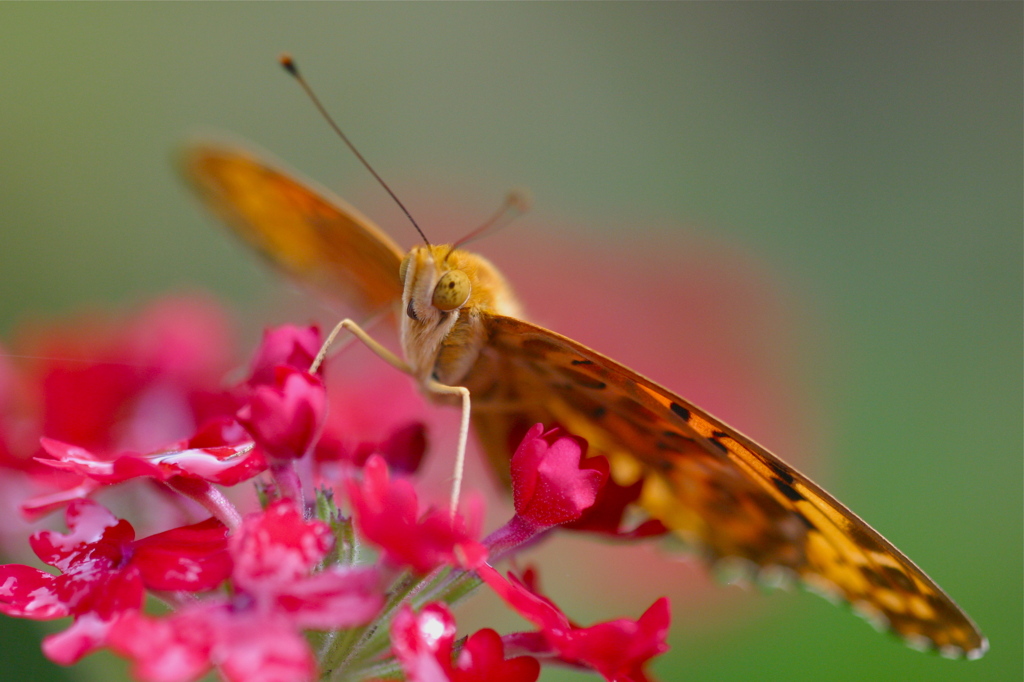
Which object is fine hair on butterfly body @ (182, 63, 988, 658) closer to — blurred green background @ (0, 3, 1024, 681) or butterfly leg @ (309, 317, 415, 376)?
butterfly leg @ (309, 317, 415, 376)

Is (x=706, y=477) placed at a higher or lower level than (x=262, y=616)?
higher

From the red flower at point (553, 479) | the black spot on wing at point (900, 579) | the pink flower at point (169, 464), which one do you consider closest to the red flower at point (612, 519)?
the red flower at point (553, 479)

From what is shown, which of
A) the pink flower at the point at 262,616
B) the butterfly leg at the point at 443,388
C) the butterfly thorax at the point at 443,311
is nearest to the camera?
the pink flower at the point at 262,616

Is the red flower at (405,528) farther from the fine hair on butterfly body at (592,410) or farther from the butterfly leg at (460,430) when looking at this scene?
the fine hair on butterfly body at (592,410)

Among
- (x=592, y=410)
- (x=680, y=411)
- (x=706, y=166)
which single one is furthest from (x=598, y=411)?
(x=706, y=166)

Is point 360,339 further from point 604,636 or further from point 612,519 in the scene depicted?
point 604,636
